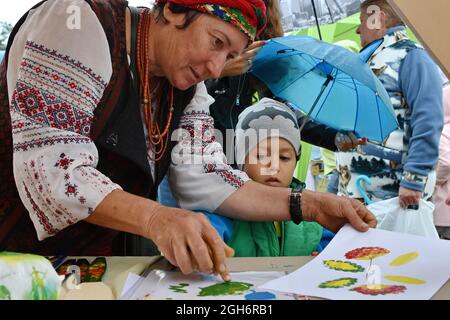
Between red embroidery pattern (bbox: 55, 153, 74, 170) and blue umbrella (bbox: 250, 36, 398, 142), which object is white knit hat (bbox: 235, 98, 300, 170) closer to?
blue umbrella (bbox: 250, 36, 398, 142)

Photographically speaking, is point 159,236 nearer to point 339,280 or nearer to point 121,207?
point 121,207

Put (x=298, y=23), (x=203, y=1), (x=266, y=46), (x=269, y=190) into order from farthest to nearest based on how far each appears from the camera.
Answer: (x=298, y=23)
(x=266, y=46)
(x=269, y=190)
(x=203, y=1)

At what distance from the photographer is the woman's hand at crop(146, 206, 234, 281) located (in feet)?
2.49

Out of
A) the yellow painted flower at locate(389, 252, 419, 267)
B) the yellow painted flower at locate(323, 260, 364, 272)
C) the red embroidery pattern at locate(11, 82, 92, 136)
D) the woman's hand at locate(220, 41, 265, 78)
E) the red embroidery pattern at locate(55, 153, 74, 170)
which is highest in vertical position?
the woman's hand at locate(220, 41, 265, 78)

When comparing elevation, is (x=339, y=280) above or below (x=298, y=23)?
below

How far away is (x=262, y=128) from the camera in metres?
1.53

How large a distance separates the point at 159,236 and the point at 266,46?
3.97ft

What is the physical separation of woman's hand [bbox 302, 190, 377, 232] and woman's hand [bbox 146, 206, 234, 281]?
0.35 metres

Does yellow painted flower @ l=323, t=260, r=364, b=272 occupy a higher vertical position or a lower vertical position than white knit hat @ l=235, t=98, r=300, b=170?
lower

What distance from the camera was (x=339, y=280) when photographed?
2.59 ft

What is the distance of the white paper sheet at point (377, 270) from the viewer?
73cm

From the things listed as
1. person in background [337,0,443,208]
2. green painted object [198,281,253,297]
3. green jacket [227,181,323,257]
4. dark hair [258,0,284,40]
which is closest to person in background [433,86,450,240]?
person in background [337,0,443,208]

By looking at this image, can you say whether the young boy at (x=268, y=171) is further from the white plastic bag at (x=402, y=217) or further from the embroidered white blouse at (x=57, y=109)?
the white plastic bag at (x=402, y=217)
